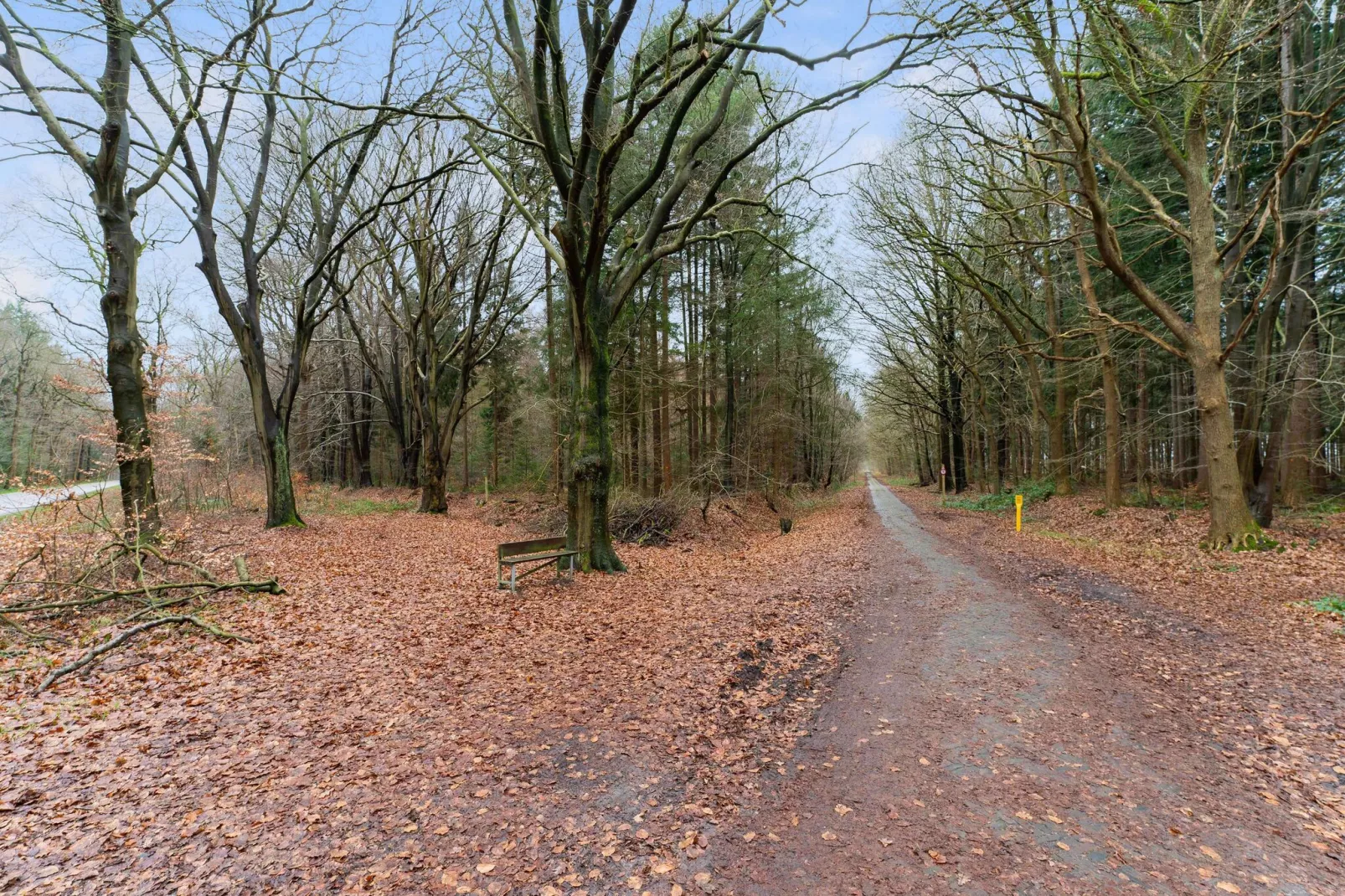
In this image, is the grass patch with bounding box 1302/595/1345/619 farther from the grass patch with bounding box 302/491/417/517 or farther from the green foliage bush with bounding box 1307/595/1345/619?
the grass patch with bounding box 302/491/417/517

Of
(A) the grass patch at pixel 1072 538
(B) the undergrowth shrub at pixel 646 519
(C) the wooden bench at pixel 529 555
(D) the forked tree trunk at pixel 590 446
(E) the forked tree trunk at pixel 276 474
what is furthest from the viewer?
(B) the undergrowth shrub at pixel 646 519

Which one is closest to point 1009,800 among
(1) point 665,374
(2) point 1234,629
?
(2) point 1234,629

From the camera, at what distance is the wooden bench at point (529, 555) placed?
8281 millimetres

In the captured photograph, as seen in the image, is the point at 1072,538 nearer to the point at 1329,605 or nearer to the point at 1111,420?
the point at 1111,420

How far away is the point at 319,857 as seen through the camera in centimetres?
292

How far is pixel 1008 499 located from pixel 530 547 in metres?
18.8

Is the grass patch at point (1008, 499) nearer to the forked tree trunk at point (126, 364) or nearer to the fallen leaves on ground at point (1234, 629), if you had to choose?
the fallen leaves on ground at point (1234, 629)

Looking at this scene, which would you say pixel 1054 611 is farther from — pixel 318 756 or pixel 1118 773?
pixel 318 756

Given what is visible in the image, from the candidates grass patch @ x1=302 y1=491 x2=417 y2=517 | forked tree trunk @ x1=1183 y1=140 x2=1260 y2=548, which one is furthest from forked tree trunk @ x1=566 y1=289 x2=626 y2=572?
grass patch @ x1=302 y1=491 x2=417 y2=517

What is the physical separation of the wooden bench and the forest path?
15.6 feet

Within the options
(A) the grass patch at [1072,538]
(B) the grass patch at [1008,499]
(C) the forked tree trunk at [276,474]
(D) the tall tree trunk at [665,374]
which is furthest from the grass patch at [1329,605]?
(C) the forked tree trunk at [276,474]

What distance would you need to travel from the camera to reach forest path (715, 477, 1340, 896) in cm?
276

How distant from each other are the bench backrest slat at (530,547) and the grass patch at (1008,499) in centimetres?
1668

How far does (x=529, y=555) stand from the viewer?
28.4 ft
